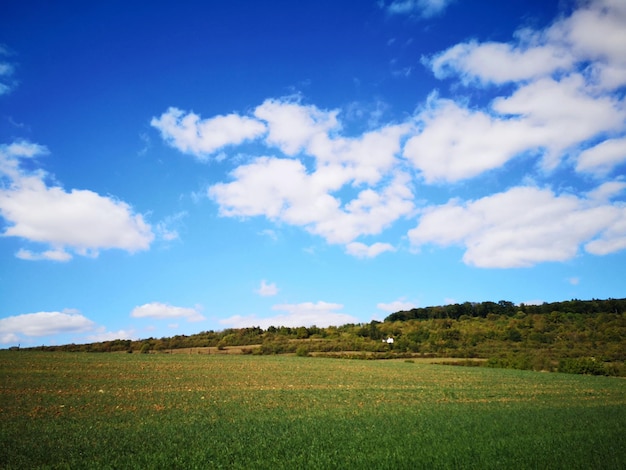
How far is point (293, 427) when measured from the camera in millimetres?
17812

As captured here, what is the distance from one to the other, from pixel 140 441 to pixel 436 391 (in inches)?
1051

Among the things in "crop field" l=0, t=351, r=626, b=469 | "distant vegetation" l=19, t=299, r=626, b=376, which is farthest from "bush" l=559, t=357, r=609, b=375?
"crop field" l=0, t=351, r=626, b=469

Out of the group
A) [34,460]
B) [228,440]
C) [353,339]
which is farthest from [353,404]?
[353,339]

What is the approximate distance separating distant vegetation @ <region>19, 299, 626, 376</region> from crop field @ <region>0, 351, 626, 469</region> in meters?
46.3

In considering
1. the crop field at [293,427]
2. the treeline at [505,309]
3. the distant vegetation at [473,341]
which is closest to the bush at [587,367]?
the distant vegetation at [473,341]

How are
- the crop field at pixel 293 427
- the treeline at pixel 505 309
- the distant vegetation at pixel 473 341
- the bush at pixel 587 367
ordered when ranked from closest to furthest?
the crop field at pixel 293 427 < the bush at pixel 587 367 < the distant vegetation at pixel 473 341 < the treeline at pixel 505 309

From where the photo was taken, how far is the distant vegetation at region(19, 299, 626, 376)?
238ft

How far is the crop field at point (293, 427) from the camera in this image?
12453 millimetres

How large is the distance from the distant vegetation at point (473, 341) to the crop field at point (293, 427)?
46331mm

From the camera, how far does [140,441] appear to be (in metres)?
14.8

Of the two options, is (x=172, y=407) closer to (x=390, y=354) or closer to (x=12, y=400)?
(x=12, y=400)

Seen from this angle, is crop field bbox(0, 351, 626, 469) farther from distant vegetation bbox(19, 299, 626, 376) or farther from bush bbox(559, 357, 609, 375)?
distant vegetation bbox(19, 299, 626, 376)

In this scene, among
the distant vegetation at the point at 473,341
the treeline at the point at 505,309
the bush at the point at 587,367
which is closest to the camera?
the bush at the point at 587,367

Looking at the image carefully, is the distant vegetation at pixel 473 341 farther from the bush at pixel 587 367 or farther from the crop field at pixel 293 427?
the crop field at pixel 293 427
